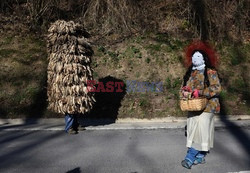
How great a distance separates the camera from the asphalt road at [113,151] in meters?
4.78

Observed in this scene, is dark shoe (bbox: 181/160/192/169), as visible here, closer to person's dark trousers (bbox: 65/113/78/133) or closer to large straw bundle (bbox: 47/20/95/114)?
large straw bundle (bbox: 47/20/95/114)

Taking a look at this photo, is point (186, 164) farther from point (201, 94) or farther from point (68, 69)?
point (68, 69)

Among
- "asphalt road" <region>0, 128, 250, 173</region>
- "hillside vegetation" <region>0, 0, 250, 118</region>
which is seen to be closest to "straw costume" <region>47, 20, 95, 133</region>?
"asphalt road" <region>0, 128, 250, 173</region>

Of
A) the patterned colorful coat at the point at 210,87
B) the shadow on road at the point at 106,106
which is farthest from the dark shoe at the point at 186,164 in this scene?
the shadow on road at the point at 106,106

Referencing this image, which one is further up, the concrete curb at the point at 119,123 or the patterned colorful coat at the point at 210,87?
the patterned colorful coat at the point at 210,87

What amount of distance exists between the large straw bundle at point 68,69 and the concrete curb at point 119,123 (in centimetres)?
91

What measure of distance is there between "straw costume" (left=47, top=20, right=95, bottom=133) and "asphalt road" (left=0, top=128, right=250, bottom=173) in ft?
2.22

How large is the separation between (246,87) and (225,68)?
136cm

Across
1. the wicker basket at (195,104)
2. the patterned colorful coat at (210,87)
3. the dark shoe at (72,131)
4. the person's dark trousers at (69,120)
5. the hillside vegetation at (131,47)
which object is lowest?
the dark shoe at (72,131)

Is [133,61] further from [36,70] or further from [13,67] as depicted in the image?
[13,67]

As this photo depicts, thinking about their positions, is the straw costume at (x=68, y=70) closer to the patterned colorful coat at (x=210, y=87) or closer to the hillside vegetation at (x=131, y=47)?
the hillside vegetation at (x=131, y=47)

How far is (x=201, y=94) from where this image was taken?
454cm

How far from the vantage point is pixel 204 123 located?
4.68 m

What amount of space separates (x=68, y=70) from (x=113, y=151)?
2.05 metres
